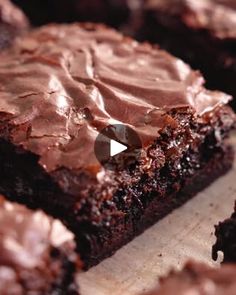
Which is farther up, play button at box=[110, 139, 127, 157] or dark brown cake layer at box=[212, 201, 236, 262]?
play button at box=[110, 139, 127, 157]

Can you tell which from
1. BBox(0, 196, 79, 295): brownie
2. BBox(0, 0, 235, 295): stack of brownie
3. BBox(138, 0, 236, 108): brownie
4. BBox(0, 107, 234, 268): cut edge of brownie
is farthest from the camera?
BBox(138, 0, 236, 108): brownie

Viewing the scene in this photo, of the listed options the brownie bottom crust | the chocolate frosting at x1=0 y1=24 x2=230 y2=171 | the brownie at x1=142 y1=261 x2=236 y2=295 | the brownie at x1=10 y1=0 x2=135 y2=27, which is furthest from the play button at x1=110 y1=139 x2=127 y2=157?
the brownie at x1=10 y1=0 x2=135 y2=27

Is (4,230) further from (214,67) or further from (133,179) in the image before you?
(214,67)

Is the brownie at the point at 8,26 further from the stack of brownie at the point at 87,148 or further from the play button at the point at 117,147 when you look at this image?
the play button at the point at 117,147

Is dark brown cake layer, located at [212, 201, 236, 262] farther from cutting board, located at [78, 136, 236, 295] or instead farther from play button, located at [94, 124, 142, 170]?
play button, located at [94, 124, 142, 170]

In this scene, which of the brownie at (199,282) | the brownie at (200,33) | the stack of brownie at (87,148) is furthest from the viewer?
the brownie at (200,33)

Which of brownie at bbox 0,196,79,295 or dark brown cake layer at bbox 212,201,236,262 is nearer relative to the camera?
brownie at bbox 0,196,79,295

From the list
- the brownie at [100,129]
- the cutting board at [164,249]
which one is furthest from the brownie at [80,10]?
the cutting board at [164,249]

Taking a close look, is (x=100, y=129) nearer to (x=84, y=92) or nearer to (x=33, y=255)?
(x=84, y=92)

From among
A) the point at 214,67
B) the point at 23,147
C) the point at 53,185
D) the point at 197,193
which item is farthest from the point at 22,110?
the point at 214,67
